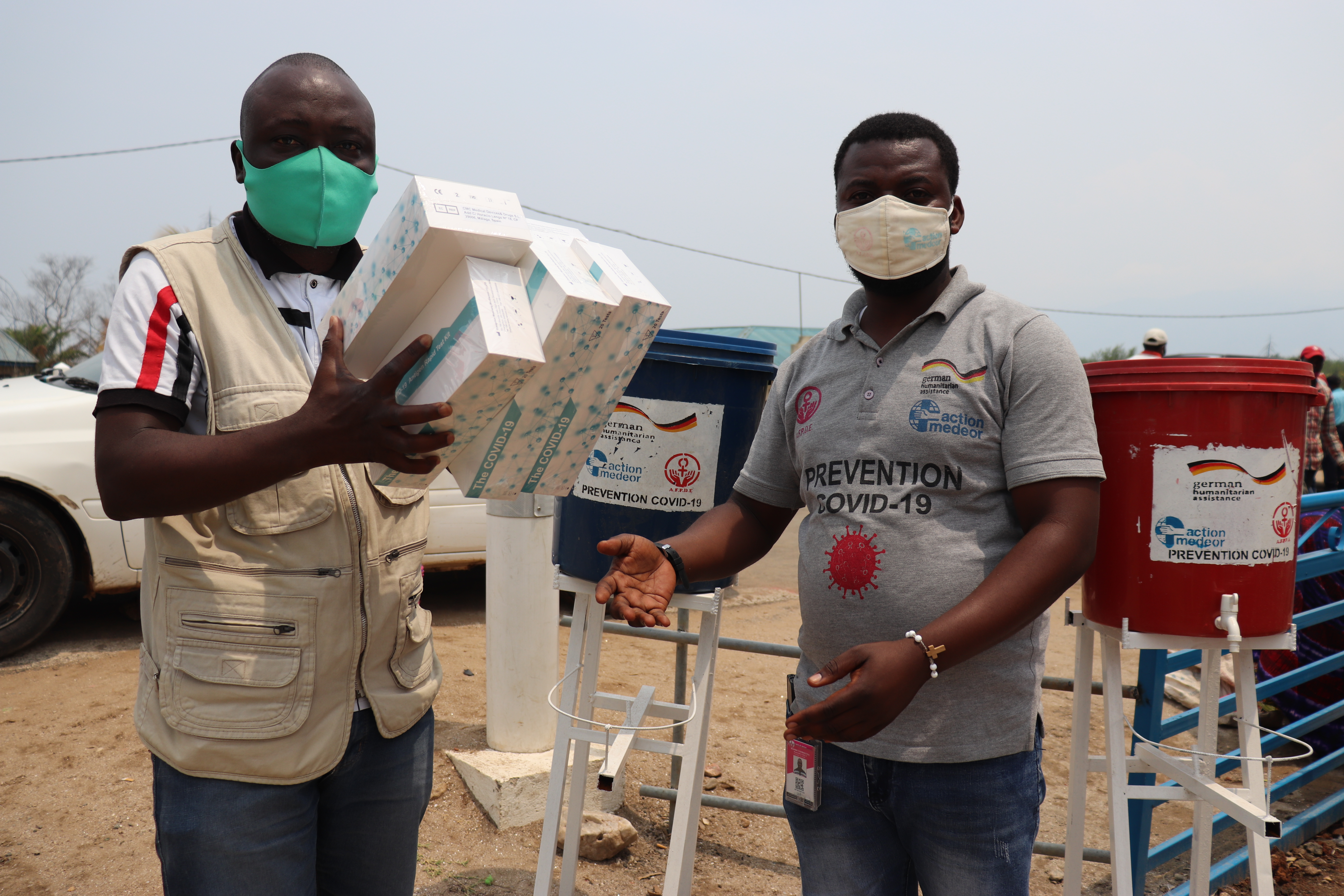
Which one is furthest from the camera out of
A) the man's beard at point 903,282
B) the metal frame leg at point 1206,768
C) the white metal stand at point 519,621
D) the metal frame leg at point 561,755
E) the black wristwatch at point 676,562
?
the white metal stand at point 519,621

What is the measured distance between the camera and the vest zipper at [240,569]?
160cm

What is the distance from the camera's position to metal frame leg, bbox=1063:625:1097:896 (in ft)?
7.97

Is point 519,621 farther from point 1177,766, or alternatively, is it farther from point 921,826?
point 1177,766

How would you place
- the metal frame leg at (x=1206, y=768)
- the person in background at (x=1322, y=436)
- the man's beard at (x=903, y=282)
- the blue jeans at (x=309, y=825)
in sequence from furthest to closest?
1. the person in background at (x=1322, y=436)
2. the metal frame leg at (x=1206, y=768)
3. the man's beard at (x=903, y=282)
4. the blue jeans at (x=309, y=825)

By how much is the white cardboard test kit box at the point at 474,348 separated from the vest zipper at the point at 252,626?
43 centimetres

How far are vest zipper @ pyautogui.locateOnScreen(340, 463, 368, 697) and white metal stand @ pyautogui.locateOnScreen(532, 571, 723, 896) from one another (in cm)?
98

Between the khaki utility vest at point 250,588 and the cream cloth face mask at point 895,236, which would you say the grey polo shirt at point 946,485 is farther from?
the khaki utility vest at point 250,588

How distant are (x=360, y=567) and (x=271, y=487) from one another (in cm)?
23

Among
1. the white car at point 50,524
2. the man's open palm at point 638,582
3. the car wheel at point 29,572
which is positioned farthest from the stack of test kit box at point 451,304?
the car wheel at point 29,572

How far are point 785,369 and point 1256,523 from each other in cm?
117

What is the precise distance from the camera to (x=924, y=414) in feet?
5.92

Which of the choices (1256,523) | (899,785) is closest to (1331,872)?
(1256,523)

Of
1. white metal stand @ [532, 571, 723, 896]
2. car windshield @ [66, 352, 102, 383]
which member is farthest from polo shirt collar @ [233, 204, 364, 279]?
car windshield @ [66, 352, 102, 383]

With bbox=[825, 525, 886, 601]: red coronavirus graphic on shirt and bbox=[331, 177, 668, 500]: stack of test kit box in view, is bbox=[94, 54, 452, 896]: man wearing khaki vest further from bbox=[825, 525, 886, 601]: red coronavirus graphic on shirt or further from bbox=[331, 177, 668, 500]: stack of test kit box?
bbox=[825, 525, 886, 601]: red coronavirus graphic on shirt
